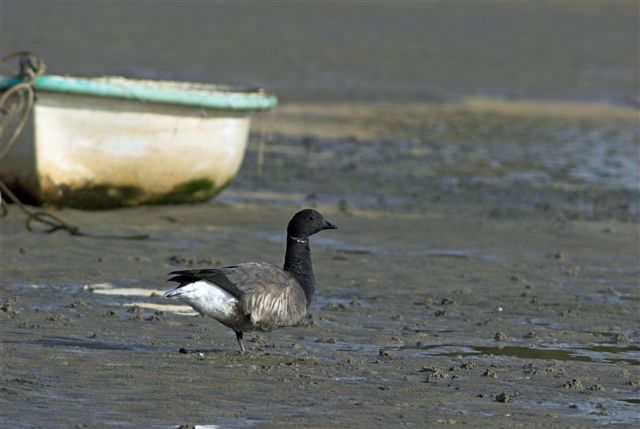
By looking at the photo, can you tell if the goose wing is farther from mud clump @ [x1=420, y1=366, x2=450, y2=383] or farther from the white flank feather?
mud clump @ [x1=420, y1=366, x2=450, y2=383]

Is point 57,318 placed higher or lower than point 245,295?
lower

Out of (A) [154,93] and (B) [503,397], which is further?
(A) [154,93]

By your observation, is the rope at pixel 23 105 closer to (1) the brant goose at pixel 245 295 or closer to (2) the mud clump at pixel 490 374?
(1) the brant goose at pixel 245 295

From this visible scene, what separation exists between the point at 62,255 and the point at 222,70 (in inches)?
638

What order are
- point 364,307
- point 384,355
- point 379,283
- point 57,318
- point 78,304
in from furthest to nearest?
point 379,283, point 364,307, point 78,304, point 57,318, point 384,355

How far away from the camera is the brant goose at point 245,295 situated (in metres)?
7.45

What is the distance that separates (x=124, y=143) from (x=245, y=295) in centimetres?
560

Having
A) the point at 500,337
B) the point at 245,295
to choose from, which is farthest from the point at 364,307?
the point at 245,295

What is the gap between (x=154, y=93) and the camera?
12852 mm

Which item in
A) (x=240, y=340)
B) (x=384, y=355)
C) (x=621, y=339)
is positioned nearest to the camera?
(x=240, y=340)

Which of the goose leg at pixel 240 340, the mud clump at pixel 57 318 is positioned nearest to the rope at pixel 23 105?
the mud clump at pixel 57 318

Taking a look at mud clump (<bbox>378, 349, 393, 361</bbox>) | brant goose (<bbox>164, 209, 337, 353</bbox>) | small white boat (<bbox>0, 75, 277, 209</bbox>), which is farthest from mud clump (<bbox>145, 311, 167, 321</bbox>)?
small white boat (<bbox>0, 75, 277, 209</bbox>)

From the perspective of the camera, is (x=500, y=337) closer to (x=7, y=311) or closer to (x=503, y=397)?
(x=503, y=397)

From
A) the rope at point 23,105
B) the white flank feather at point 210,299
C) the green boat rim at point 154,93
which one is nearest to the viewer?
the white flank feather at point 210,299
